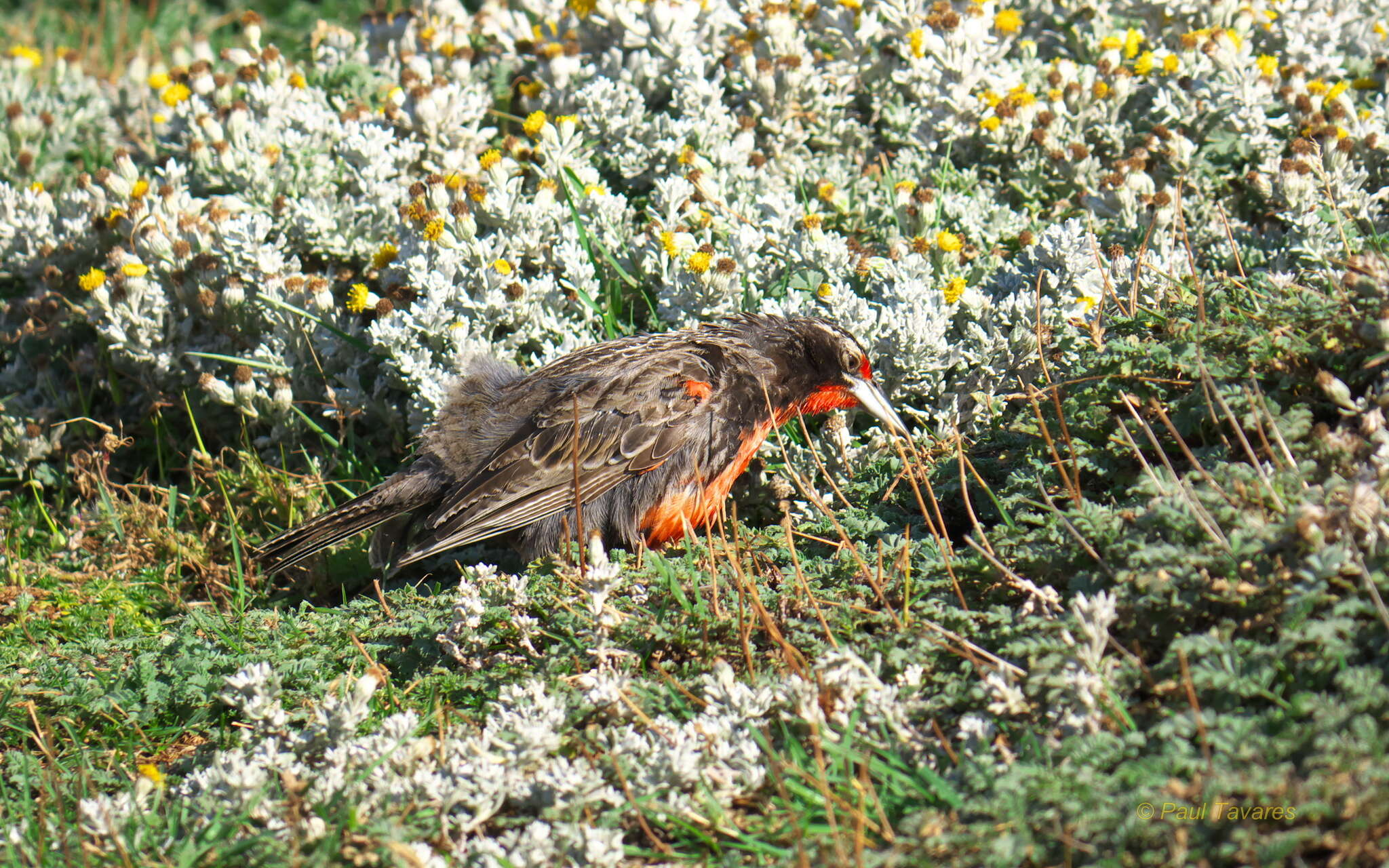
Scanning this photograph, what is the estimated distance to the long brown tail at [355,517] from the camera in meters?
4.96

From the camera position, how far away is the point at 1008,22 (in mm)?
6434

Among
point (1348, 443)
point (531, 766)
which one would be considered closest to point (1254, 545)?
point (1348, 443)

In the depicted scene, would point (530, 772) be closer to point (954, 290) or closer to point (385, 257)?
point (954, 290)

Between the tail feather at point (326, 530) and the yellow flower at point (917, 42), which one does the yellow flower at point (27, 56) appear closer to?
the tail feather at point (326, 530)

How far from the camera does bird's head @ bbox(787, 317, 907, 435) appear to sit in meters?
5.11

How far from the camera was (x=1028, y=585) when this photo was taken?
11.3 feet

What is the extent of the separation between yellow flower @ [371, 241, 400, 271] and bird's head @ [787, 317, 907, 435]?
1.98 meters

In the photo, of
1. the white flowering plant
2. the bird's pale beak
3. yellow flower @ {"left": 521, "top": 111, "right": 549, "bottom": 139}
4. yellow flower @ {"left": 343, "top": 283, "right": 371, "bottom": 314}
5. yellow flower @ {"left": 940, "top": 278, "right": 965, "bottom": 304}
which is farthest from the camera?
yellow flower @ {"left": 521, "top": 111, "right": 549, "bottom": 139}

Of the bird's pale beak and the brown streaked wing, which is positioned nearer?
the brown streaked wing

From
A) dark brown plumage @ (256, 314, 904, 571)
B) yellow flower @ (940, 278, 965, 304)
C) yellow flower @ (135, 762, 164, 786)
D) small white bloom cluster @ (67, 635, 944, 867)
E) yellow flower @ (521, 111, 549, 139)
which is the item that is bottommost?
yellow flower @ (135, 762, 164, 786)

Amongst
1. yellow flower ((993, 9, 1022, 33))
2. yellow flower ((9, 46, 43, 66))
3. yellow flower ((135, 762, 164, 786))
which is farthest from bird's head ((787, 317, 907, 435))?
yellow flower ((9, 46, 43, 66))

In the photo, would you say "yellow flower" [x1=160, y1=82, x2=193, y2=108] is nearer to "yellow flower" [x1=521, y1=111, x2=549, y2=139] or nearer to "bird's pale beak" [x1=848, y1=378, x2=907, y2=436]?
"yellow flower" [x1=521, y1=111, x2=549, y2=139]

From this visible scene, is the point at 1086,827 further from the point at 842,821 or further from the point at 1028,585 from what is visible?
the point at 1028,585

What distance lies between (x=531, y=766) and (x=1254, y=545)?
6.56ft
